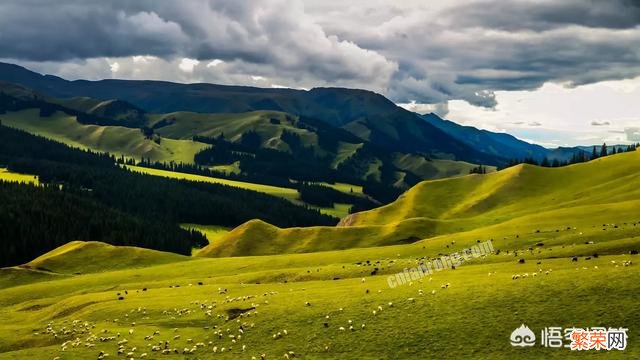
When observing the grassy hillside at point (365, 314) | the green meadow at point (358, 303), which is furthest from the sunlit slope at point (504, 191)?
the grassy hillside at point (365, 314)

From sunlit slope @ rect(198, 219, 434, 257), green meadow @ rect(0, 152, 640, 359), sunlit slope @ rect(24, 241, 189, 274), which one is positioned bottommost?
sunlit slope @ rect(24, 241, 189, 274)

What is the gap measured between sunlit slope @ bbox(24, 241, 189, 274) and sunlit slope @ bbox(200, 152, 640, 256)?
20425 millimetres

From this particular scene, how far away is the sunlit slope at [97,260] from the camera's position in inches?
4352

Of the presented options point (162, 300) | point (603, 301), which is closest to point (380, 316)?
point (603, 301)

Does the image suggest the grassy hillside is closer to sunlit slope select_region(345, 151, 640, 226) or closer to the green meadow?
the green meadow

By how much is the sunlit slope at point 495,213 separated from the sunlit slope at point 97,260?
2043 centimetres

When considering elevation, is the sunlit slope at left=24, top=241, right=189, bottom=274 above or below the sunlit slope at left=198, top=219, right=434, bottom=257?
below

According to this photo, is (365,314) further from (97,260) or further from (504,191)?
(504,191)

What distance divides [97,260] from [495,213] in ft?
322

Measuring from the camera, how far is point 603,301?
3678cm

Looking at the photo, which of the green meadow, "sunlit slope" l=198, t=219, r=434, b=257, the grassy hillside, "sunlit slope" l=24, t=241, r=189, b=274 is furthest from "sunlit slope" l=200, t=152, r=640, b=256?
the grassy hillside

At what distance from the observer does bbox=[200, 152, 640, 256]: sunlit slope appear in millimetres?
88062

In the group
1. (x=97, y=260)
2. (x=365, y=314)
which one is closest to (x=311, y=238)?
(x=97, y=260)

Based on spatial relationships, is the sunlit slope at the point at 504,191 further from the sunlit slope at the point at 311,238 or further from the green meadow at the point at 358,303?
the green meadow at the point at 358,303
